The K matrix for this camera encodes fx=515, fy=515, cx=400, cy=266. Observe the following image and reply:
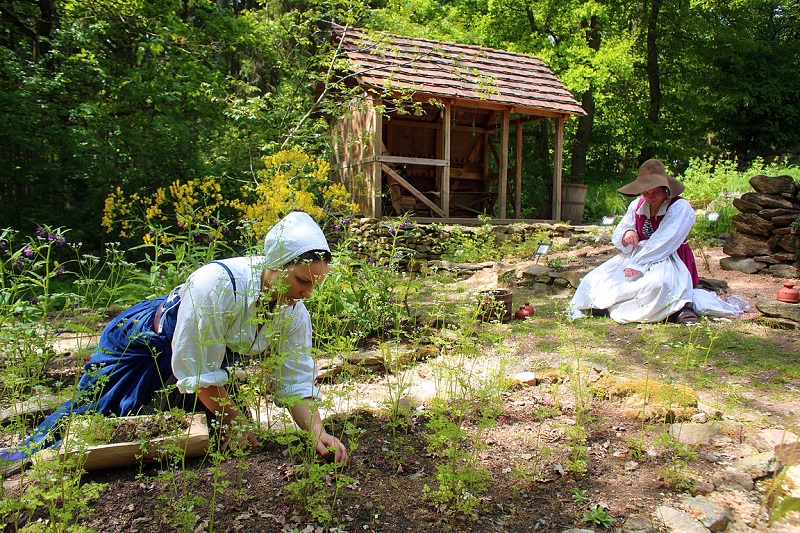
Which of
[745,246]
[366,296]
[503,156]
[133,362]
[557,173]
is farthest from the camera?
[557,173]

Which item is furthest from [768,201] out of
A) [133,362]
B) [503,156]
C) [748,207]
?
[133,362]

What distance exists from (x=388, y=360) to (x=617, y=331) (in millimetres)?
2791

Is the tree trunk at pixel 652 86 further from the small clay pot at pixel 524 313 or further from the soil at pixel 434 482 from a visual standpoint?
the soil at pixel 434 482

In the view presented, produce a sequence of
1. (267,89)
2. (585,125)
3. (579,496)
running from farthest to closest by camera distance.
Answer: (585,125)
(267,89)
(579,496)

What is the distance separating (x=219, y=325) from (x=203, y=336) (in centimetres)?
13

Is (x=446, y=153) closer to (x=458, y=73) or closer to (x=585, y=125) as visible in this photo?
(x=458, y=73)

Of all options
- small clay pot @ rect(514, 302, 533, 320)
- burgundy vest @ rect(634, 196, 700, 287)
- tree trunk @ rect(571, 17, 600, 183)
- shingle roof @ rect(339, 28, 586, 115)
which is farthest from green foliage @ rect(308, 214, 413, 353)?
tree trunk @ rect(571, 17, 600, 183)

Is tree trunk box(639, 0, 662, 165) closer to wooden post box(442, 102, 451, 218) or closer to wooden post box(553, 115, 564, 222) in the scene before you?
wooden post box(553, 115, 564, 222)

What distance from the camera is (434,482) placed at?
2096 mm

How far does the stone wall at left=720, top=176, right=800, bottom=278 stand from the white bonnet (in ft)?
23.2

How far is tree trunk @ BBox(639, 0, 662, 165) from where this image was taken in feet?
58.6

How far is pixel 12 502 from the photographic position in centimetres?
147

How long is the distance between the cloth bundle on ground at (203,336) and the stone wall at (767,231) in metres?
7.04

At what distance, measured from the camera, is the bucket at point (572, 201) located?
1272cm
